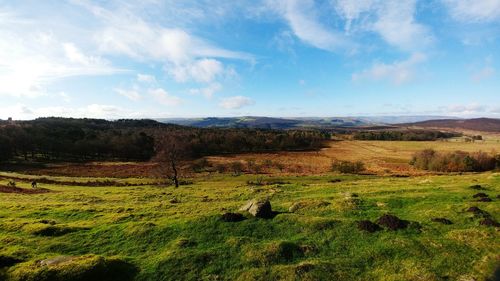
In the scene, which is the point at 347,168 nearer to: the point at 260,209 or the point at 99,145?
the point at 260,209

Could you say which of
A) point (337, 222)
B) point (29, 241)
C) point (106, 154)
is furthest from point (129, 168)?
point (337, 222)

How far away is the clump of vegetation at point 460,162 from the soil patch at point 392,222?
9289cm

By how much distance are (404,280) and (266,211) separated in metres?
13.3

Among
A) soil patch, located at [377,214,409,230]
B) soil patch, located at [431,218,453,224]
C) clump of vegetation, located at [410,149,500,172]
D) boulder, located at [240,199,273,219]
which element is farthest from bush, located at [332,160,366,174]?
soil patch, located at [377,214,409,230]

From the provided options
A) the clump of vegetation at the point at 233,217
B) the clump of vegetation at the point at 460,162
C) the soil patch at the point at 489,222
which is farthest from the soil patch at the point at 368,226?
the clump of vegetation at the point at 460,162

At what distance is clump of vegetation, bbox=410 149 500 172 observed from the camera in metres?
105

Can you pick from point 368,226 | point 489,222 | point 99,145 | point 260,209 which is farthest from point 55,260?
point 99,145

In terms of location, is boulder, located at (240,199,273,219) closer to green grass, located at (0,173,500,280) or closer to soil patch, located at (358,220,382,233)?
green grass, located at (0,173,500,280)

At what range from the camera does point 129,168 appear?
4697 inches

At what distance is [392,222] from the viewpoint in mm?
26984

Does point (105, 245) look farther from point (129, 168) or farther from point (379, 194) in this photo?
point (129, 168)

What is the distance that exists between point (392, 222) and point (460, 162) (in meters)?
96.8

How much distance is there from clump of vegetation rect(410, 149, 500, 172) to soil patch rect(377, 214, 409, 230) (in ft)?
305

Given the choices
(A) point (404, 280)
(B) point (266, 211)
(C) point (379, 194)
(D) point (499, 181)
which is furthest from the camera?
(D) point (499, 181)
